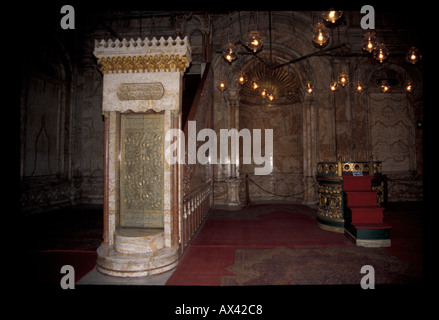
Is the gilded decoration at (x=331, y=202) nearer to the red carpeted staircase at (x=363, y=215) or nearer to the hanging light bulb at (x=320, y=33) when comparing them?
the red carpeted staircase at (x=363, y=215)

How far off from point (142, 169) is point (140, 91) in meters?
1.03

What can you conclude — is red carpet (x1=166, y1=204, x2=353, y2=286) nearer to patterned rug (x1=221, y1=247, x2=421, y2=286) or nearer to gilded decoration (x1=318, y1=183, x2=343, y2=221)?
patterned rug (x1=221, y1=247, x2=421, y2=286)

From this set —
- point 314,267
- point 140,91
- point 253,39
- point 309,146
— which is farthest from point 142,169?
point 309,146

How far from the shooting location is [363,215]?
386 centimetres

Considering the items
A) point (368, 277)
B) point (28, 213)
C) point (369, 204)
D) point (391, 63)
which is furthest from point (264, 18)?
A: point (28, 213)

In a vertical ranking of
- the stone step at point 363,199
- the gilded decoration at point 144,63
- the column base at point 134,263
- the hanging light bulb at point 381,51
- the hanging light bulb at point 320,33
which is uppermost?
the hanging light bulb at point 320,33

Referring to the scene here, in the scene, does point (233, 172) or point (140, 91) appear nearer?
point (140, 91)

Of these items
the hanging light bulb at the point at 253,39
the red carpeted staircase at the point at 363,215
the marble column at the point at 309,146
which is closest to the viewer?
the red carpeted staircase at the point at 363,215

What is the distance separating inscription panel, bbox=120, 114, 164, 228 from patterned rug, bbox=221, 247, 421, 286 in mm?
1272

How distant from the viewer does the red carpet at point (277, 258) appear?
8.45 ft

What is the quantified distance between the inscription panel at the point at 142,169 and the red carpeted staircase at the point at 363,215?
3.11 metres

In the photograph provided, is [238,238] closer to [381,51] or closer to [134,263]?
[134,263]

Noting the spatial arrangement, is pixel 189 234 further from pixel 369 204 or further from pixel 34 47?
pixel 34 47

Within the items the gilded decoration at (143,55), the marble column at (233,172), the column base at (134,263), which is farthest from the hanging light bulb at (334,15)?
the marble column at (233,172)
